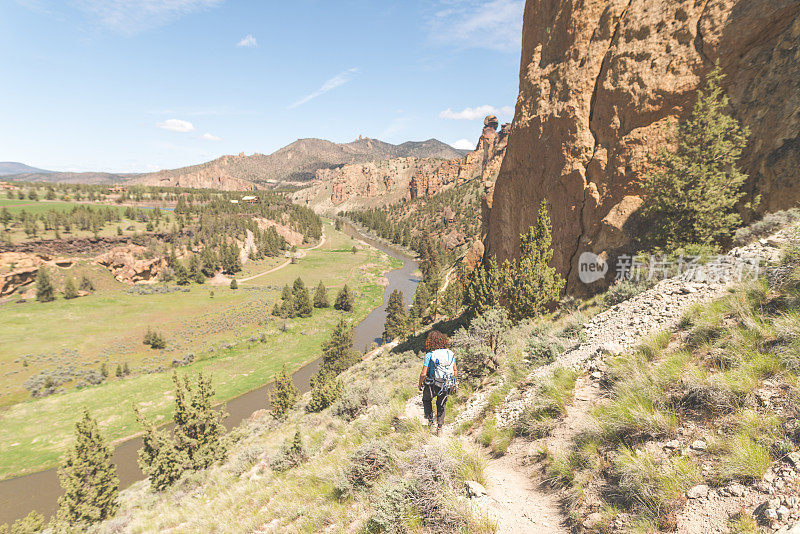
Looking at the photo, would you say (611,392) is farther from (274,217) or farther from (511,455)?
(274,217)

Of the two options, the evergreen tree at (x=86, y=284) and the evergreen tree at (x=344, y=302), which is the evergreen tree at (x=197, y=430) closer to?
the evergreen tree at (x=344, y=302)

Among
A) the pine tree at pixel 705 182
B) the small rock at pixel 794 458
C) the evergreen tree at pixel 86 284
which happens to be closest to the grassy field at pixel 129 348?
the evergreen tree at pixel 86 284

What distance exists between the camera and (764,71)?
42.3 feet

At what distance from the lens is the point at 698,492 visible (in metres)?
3.12

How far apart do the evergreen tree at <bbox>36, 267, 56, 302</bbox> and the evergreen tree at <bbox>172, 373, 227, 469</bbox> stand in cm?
6942

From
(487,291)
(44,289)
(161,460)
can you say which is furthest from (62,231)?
(487,291)

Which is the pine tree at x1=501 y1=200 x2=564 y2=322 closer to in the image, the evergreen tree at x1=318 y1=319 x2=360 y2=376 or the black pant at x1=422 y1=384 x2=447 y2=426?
the black pant at x1=422 y1=384 x2=447 y2=426

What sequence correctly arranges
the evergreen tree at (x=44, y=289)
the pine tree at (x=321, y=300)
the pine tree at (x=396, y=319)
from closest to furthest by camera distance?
the pine tree at (x=396, y=319)
the evergreen tree at (x=44, y=289)
the pine tree at (x=321, y=300)

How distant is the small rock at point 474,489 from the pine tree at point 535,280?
1611 cm

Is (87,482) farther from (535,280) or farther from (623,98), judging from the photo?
(623,98)

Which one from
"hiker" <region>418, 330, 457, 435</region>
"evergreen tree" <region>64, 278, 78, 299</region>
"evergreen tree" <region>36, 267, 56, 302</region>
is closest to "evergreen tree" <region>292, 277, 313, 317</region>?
"evergreen tree" <region>64, 278, 78, 299</region>

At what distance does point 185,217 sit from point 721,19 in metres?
133

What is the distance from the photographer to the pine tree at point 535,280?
19.0m

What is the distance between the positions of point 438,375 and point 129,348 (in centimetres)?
5911
